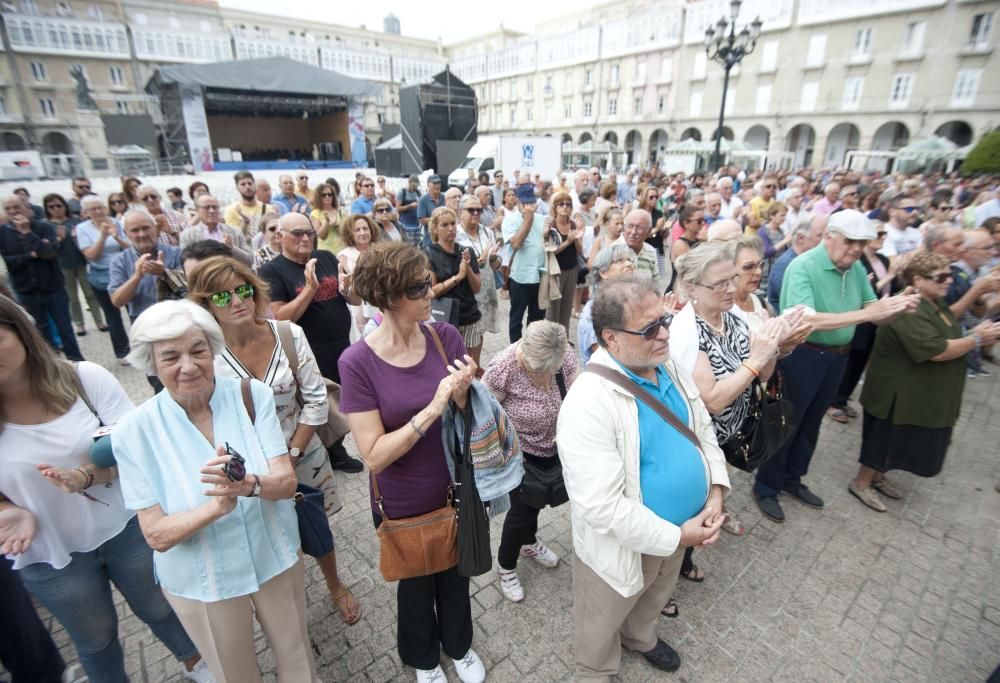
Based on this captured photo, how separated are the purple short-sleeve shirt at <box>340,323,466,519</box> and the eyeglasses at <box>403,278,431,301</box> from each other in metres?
0.23

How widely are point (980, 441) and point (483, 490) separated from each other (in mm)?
5389

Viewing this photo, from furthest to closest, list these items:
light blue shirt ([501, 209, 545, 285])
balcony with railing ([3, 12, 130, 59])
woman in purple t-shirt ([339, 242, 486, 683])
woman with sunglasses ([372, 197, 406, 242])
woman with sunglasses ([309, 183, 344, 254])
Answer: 1. balcony with railing ([3, 12, 130, 59])
2. woman with sunglasses ([372, 197, 406, 242])
3. woman with sunglasses ([309, 183, 344, 254])
4. light blue shirt ([501, 209, 545, 285])
5. woman in purple t-shirt ([339, 242, 486, 683])

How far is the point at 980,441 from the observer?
4.48 metres

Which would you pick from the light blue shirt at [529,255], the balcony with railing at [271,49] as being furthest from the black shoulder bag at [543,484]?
the balcony with railing at [271,49]

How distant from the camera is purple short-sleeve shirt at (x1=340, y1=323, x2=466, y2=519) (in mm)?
1852

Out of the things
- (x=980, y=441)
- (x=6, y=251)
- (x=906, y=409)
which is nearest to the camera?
(x=906, y=409)

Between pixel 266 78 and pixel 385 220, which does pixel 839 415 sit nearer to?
pixel 385 220

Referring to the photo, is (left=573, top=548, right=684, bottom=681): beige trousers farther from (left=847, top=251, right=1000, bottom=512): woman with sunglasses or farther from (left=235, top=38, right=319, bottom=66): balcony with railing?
(left=235, top=38, right=319, bottom=66): balcony with railing

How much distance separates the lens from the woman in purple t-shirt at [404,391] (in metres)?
1.79

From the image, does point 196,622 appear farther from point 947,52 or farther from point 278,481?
point 947,52


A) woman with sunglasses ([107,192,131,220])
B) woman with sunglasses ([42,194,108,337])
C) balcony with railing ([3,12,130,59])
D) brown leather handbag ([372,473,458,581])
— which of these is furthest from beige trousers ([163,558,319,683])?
balcony with railing ([3,12,130,59])

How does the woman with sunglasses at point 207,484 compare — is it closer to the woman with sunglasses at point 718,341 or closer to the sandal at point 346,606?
the sandal at point 346,606

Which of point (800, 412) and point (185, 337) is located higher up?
point (185, 337)

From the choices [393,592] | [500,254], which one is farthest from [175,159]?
[393,592]
